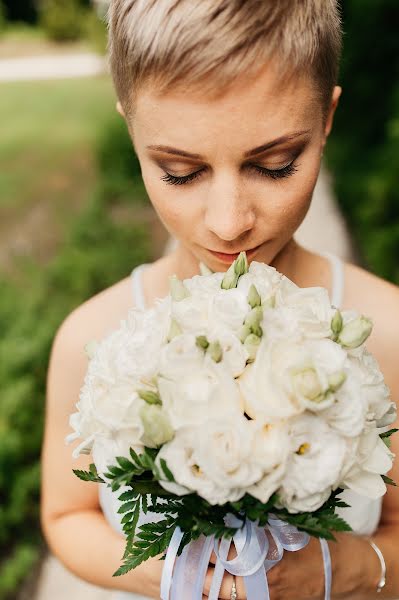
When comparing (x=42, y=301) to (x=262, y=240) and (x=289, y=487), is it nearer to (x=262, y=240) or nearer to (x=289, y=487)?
(x=262, y=240)

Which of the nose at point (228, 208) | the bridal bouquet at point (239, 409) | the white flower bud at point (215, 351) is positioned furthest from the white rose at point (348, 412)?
the nose at point (228, 208)

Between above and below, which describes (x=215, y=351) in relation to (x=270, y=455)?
above

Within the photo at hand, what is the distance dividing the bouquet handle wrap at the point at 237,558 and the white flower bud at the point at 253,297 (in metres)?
0.47

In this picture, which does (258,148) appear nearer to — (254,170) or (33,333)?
(254,170)

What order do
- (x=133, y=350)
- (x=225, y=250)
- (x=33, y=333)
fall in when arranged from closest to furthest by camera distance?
(x=133, y=350) < (x=225, y=250) < (x=33, y=333)

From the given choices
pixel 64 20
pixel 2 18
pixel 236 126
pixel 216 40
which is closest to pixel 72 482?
pixel 236 126

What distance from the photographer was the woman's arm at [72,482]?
2.08 metres

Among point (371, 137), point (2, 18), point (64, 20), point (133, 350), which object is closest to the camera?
point (133, 350)

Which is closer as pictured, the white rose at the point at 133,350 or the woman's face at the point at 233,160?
the white rose at the point at 133,350

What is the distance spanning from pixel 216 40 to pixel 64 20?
27.3 meters

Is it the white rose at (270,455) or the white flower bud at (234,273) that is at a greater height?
the white flower bud at (234,273)

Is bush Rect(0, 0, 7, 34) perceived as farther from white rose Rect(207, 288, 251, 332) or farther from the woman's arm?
white rose Rect(207, 288, 251, 332)

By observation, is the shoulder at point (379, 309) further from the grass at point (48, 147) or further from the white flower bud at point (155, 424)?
the grass at point (48, 147)

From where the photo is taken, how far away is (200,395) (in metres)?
1.16
